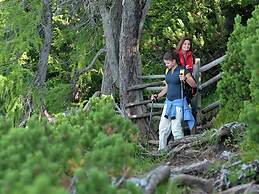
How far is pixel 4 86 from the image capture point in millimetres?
11711

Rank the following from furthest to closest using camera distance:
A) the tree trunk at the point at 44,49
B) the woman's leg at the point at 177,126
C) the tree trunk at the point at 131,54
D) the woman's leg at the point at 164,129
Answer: the tree trunk at the point at 44,49 < the tree trunk at the point at 131,54 < the woman's leg at the point at 164,129 < the woman's leg at the point at 177,126

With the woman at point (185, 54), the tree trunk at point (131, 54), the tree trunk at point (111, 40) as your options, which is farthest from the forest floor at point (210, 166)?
the tree trunk at point (111, 40)

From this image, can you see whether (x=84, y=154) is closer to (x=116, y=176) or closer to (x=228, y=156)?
(x=116, y=176)

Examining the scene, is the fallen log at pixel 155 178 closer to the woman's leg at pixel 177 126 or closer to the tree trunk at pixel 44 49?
the woman's leg at pixel 177 126

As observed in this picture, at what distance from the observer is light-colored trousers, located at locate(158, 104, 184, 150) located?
8.52 m

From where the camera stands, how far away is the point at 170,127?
888 centimetres

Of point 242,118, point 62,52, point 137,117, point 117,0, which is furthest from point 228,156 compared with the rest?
point 62,52

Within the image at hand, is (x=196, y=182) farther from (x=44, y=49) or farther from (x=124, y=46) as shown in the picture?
(x=44, y=49)

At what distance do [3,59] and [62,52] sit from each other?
16.8 ft

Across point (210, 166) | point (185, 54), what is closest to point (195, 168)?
point (210, 166)

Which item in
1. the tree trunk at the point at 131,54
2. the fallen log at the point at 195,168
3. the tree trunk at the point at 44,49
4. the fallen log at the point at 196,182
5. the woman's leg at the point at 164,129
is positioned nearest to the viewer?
the fallen log at the point at 196,182

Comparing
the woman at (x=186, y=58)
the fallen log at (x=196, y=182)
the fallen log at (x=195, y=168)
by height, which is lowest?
the fallen log at (x=195, y=168)

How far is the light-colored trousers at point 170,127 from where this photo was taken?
27.9 feet

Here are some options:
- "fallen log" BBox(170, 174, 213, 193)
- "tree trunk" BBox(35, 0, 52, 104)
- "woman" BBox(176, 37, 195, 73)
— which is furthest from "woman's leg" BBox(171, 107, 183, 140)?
"tree trunk" BBox(35, 0, 52, 104)
